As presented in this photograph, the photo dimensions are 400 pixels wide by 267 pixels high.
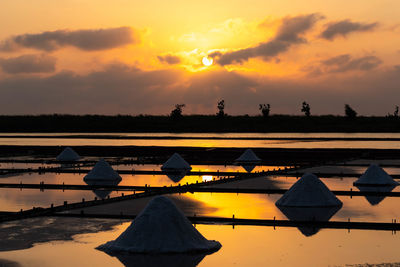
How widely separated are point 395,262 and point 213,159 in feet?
131

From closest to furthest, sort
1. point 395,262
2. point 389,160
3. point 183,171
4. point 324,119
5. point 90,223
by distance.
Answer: point 395,262 → point 90,223 → point 183,171 → point 389,160 → point 324,119

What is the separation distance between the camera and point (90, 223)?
23672 millimetres

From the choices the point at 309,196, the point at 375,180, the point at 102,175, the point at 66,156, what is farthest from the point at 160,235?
the point at 66,156

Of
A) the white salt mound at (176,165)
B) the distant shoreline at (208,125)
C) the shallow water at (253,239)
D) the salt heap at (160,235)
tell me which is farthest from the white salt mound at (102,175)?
the distant shoreline at (208,125)

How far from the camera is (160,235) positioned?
18.6 metres

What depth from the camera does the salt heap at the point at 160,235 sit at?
60.3ft

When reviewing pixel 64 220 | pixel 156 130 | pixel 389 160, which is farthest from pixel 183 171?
pixel 156 130

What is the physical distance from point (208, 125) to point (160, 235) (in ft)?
461

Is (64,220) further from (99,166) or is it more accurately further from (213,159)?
(213,159)

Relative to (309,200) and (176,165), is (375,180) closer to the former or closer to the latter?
(309,200)

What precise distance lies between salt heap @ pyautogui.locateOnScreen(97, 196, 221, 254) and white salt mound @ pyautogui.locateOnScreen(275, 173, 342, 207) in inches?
351

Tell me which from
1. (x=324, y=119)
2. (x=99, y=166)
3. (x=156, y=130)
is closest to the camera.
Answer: (x=99, y=166)

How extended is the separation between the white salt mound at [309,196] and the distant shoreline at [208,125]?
11029 cm

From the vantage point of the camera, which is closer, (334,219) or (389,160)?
(334,219)
